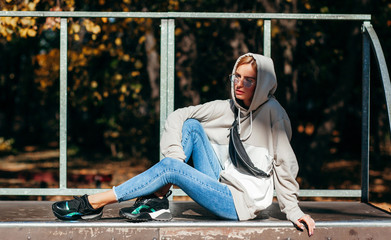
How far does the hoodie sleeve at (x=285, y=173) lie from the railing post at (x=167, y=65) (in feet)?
2.80

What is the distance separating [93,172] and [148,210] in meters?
8.04

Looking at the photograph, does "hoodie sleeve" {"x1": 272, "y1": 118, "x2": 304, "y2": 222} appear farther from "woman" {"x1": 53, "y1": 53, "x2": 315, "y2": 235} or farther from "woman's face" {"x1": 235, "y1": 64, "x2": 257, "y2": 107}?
"woman's face" {"x1": 235, "y1": 64, "x2": 257, "y2": 107}

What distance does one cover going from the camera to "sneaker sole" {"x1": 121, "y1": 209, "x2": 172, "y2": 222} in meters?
2.74

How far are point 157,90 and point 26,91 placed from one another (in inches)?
330

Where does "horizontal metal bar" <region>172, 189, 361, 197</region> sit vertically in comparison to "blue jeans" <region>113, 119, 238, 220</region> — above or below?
below

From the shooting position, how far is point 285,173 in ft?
8.97

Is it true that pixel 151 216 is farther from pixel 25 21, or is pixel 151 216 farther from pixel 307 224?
pixel 25 21

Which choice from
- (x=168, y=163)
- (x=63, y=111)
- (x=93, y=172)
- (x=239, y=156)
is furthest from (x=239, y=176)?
(x=93, y=172)

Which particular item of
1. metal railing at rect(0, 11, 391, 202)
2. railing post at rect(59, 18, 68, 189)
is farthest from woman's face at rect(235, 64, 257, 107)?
railing post at rect(59, 18, 68, 189)

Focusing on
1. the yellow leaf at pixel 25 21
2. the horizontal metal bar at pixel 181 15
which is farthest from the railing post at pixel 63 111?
the yellow leaf at pixel 25 21

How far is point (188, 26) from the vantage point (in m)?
7.01

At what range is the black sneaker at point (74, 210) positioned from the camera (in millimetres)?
2770

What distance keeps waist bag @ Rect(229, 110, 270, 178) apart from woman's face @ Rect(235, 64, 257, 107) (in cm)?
17

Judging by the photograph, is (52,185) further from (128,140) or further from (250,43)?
(250,43)
